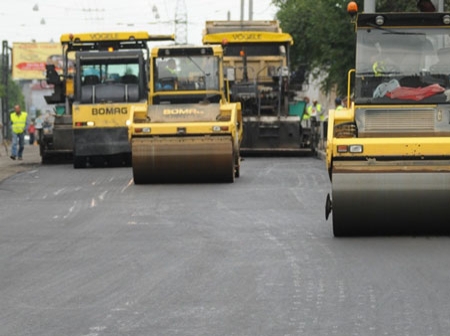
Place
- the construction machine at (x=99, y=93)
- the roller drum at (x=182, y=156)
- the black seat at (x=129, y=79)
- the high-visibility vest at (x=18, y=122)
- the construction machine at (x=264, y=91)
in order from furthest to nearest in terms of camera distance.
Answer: the high-visibility vest at (x=18, y=122) → the construction machine at (x=264, y=91) → the black seat at (x=129, y=79) → the construction machine at (x=99, y=93) → the roller drum at (x=182, y=156)

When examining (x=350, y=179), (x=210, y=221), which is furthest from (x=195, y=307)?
(x=210, y=221)

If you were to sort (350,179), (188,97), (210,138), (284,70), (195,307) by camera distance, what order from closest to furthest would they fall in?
(195,307) < (350,179) < (210,138) < (188,97) < (284,70)

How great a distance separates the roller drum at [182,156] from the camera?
22359 mm

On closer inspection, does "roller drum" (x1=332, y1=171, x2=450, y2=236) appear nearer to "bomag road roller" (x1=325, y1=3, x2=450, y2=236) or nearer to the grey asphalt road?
"bomag road roller" (x1=325, y1=3, x2=450, y2=236)

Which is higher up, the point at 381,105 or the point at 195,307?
the point at 381,105

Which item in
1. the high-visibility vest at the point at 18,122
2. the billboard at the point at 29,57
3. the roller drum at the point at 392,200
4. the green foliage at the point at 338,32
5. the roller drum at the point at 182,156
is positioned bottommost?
the billboard at the point at 29,57

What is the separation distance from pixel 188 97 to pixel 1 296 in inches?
683

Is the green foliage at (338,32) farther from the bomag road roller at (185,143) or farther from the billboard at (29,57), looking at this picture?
the billboard at (29,57)

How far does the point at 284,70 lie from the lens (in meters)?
35.1

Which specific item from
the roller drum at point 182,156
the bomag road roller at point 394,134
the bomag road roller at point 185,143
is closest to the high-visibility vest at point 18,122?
the bomag road roller at point 185,143

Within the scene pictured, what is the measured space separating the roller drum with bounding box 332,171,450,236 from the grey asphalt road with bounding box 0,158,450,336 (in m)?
0.22

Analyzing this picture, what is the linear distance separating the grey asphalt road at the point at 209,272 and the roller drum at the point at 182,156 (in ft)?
9.73

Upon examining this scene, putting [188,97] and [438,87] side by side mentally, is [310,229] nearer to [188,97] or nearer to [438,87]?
[438,87]

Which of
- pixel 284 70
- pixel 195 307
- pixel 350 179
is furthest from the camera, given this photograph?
pixel 284 70
